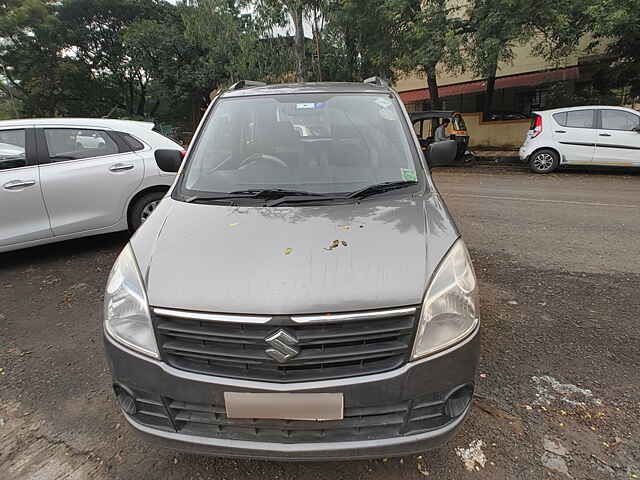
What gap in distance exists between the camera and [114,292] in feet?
5.97

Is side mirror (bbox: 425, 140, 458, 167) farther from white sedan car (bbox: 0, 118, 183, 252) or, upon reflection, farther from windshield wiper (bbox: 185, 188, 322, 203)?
white sedan car (bbox: 0, 118, 183, 252)

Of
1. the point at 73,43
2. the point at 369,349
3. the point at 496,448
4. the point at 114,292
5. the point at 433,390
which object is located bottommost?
the point at 496,448

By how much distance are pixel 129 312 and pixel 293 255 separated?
721 mm

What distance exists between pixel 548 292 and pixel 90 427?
11.9 feet

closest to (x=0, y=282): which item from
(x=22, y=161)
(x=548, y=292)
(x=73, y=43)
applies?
(x=22, y=161)

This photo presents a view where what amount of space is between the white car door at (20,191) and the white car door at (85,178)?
0.29ft

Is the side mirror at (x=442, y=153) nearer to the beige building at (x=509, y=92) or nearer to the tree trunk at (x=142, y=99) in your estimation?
the beige building at (x=509, y=92)

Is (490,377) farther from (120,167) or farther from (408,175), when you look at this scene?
(120,167)

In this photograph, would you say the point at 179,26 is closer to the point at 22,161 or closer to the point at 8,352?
the point at 22,161

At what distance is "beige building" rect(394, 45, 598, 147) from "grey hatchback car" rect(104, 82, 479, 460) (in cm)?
1382

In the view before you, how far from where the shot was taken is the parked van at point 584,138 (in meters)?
9.49

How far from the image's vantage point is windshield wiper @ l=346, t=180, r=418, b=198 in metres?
2.34

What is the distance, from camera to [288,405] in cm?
155

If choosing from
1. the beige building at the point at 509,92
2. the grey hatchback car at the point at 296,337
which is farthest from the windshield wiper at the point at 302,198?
the beige building at the point at 509,92
